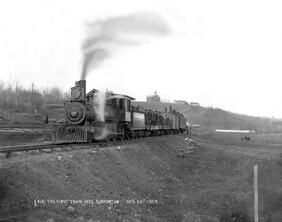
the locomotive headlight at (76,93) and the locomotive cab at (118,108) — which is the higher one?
the locomotive headlight at (76,93)

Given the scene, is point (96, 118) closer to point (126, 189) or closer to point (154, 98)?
point (126, 189)

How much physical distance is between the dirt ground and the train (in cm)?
217

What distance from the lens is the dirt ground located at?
9.12 metres

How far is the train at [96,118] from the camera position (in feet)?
61.0

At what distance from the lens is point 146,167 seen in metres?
18.6

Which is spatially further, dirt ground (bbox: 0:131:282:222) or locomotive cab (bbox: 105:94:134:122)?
locomotive cab (bbox: 105:94:134:122)

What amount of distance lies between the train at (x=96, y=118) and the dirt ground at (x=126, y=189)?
217 cm

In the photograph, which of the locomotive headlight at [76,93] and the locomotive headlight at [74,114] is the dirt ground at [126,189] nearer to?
the locomotive headlight at [74,114]

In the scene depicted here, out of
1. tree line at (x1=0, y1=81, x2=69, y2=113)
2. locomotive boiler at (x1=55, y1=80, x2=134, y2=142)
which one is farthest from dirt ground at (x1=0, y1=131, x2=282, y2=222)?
tree line at (x1=0, y1=81, x2=69, y2=113)

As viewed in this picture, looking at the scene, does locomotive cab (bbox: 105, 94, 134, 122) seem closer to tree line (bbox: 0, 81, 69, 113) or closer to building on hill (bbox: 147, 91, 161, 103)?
tree line (bbox: 0, 81, 69, 113)

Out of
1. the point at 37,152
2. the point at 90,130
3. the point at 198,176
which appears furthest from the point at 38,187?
the point at 198,176

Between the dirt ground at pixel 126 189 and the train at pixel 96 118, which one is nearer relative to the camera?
the dirt ground at pixel 126 189

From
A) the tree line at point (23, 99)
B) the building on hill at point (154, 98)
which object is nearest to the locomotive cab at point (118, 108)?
the tree line at point (23, 99)

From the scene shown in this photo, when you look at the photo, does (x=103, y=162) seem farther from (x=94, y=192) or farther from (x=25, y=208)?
(x=25, y=208)
